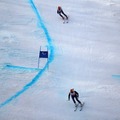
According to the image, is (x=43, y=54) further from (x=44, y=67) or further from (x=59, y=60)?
(x=59, y=60)

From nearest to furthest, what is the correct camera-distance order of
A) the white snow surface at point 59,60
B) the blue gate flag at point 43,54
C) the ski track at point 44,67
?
the white snow surface at point 59,60
the ski track at point 44,67
the blue gate flag at point 43,54

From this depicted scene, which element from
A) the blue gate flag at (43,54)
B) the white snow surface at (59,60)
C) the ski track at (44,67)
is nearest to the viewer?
the white snow surface at (59,60)

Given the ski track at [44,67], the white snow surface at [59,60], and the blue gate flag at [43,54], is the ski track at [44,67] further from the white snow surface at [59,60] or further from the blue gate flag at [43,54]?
the blue gate flag at [43,54]

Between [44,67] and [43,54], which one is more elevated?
[43,54]

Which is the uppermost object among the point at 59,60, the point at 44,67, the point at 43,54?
the point at 43,54

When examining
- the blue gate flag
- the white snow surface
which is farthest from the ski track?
the blue gate flag

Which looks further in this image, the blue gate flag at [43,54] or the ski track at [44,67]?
the blue gate flag at [43,54]

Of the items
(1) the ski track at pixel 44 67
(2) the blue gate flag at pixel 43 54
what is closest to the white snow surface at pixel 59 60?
(1) the ski track at pixel 44 67

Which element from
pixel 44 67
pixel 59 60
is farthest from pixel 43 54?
pixel 59 60

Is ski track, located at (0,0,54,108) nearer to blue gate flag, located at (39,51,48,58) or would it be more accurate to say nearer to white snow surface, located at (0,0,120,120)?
white snow surface, located at (0,0,120,120)
